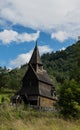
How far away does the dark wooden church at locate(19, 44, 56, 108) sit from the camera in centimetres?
5604

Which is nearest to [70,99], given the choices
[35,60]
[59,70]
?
[35,60]

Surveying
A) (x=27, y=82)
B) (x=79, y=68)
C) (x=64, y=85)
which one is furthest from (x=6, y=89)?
(x=64, y=85)

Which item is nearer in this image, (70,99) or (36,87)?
(70,99)

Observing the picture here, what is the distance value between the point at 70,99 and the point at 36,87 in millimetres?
22868

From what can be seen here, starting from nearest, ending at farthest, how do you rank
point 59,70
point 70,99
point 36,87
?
point 70,99
point 36,87
point 59,70

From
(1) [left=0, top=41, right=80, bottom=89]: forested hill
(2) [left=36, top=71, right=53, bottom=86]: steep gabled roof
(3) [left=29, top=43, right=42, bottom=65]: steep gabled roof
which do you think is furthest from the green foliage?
(3) [left=29, top=43, right=42, bottom=65]: steep gabled roof

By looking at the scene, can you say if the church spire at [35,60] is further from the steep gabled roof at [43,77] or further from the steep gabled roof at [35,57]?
the steep gabled roof at [43,77]

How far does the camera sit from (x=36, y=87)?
56750mm

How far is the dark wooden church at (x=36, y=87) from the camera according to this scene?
2206 inches

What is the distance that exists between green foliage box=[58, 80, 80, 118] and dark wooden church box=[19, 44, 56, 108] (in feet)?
67.2

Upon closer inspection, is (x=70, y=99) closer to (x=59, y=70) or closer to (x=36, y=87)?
(x=36, y=87)

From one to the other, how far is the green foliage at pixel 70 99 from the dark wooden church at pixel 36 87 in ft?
67.2

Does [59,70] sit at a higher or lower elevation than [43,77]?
higher

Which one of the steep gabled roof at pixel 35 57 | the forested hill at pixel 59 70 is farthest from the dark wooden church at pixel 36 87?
the forested hill at pixel 59 70
